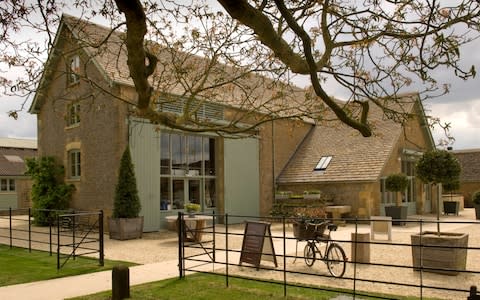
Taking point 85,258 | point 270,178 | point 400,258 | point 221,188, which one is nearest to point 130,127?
point 221,188

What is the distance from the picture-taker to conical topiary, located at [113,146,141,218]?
54.5ft

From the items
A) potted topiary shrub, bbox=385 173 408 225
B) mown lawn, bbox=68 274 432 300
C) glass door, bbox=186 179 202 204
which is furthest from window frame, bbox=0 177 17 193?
mown lawn, bbox=68 274 432 300

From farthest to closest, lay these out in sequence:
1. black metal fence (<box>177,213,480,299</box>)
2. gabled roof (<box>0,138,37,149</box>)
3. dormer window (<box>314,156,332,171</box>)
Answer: gabled roof (<box>0,138,37,149</box>), dormer window (<box>314,156,332,171</box>), black metal fence (<box>177,213,480,299</box>)

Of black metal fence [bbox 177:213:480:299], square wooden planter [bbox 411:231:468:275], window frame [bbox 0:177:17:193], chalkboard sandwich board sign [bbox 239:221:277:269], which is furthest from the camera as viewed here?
window frame [bbox 0:177:17:193]

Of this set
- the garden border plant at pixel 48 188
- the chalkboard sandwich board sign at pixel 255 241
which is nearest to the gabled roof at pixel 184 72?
the chalkboard sandwich board sign at pixel 255 241

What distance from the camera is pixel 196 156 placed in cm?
2081

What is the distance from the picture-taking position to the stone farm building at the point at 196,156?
18.0 meters

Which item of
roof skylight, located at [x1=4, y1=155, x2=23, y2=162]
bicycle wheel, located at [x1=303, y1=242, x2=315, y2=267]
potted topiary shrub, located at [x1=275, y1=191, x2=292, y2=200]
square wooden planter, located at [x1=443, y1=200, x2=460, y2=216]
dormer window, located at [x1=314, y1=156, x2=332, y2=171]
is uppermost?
roof skylight, located at [x1=4, y1=155, x2=23, y2=162]

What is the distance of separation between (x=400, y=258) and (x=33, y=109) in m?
18.5

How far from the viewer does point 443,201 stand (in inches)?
1069

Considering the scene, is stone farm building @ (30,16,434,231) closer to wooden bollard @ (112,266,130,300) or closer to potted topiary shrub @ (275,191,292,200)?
potted topiary shrub @ (275,191,292,200)

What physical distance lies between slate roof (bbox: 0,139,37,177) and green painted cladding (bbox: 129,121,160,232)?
18.8 meters

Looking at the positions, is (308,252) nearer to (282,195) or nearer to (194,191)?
(194,191)

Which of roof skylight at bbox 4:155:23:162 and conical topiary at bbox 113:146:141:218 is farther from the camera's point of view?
roof skylight at bbox 4:155:23:162
